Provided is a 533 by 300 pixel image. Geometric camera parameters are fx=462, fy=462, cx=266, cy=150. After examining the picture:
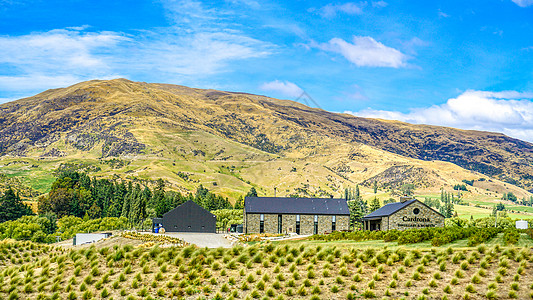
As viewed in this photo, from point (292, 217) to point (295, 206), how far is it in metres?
2.80

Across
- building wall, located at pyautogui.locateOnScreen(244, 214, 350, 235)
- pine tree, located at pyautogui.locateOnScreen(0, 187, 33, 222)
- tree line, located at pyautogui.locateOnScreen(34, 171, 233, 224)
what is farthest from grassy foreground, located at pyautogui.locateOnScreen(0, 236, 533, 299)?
pine tree, located at pyautogui.locateOnScreen(0, 187, 33, 222)

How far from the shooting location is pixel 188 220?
89.6 m

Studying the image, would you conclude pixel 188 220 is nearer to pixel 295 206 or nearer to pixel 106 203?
pixel 295 206

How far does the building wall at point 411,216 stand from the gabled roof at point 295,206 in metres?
16.2

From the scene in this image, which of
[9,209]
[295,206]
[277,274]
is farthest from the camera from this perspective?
[9,209]

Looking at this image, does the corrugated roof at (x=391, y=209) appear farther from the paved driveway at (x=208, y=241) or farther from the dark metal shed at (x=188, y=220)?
the dark metal shed at (x=188, y=220)

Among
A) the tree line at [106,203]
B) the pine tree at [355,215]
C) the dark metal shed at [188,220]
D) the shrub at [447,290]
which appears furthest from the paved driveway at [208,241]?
the tree line at [106,203]

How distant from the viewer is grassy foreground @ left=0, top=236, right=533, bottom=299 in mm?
22141

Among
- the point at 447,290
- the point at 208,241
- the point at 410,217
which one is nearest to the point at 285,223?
the point at 208,241

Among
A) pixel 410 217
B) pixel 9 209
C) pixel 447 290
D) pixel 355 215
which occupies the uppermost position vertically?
pixel 410 217

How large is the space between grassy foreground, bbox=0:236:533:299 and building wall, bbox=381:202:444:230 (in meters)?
38.0

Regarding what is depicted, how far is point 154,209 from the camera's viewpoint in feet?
384

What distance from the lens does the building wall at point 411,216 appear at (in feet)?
212

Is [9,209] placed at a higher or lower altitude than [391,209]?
lower
